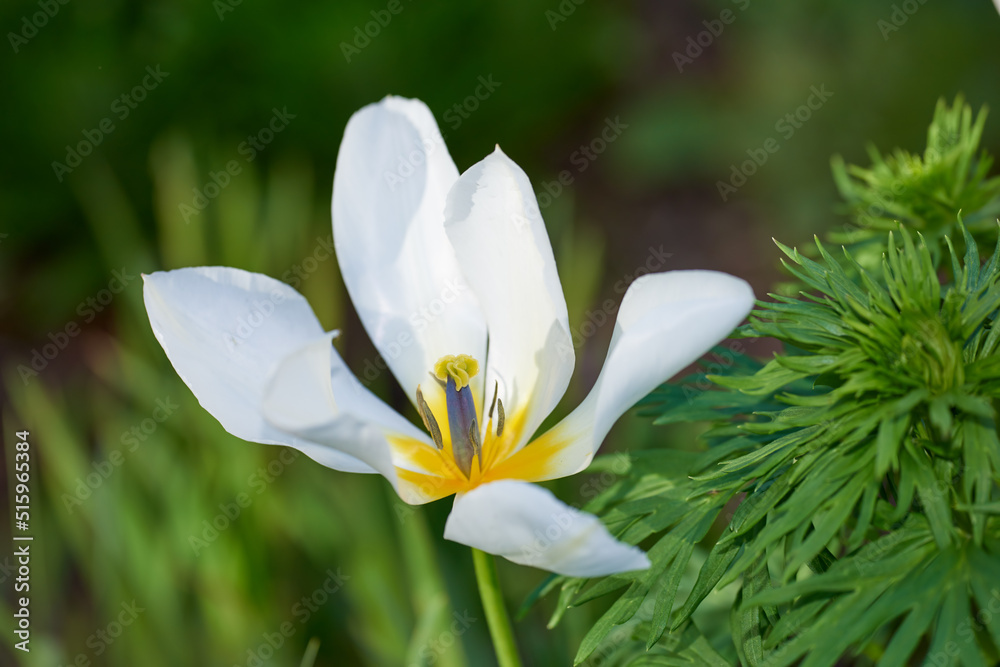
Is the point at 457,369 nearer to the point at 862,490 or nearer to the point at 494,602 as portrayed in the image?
the point at 494,602

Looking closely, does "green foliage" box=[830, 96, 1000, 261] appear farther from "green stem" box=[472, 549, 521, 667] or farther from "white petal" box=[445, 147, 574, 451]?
"green stem" box=[472, 549, 521, 667]

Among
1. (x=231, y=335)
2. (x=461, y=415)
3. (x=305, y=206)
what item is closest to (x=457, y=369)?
(x=461, y=415)

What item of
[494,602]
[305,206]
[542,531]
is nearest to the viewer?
[542,531]

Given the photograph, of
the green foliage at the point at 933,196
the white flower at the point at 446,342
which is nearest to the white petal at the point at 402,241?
the white flower at the point at 446,342

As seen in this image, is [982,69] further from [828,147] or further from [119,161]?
[119,161]

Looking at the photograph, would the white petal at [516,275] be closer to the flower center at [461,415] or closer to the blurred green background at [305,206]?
the flower center at [461,415]

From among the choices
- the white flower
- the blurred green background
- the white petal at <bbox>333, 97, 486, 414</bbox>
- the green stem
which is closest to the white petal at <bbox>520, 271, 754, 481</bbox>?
the white flower
